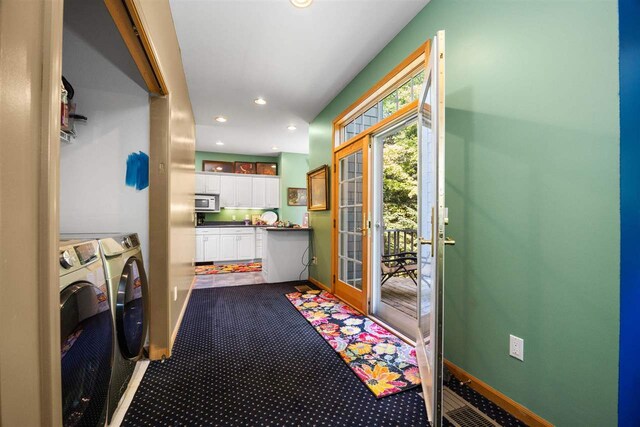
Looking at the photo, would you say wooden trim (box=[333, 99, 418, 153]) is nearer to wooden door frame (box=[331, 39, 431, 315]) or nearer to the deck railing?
wooden door frame (box=[331, 39, 431, 315])

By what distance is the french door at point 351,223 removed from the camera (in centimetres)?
295

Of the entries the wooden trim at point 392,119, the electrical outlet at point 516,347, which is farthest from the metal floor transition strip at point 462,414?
the wooden trim at point 392,119

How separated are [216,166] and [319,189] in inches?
144

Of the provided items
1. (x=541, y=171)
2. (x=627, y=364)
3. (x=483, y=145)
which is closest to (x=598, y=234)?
(x=541, y=171)

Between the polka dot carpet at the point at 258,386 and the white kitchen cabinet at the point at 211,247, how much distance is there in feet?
11.3

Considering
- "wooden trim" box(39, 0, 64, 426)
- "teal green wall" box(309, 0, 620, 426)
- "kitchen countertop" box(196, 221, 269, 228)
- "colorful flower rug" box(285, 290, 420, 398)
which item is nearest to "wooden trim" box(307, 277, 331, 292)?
"colorful flower rug" box(285, 290, 420, 398)

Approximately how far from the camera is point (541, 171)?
1.32 metres

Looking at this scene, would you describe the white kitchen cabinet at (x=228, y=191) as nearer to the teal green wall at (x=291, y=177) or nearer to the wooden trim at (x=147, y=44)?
the teal green wall at (x=291, y=177)

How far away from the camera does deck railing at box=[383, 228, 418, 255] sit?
5.14m

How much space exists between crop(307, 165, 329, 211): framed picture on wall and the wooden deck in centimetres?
148

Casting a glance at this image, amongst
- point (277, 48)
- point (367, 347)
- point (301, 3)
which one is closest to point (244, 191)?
point (277, 48)

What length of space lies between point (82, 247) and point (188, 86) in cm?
287

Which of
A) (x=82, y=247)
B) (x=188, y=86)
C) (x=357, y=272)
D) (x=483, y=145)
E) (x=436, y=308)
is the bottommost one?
(x=357, y=272)

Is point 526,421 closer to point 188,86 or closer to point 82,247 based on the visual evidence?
point 82,247
